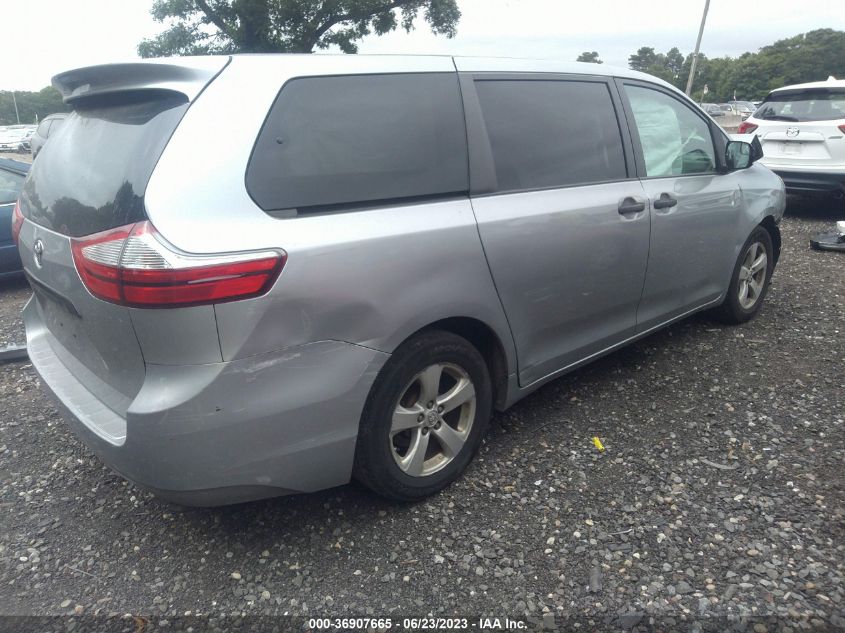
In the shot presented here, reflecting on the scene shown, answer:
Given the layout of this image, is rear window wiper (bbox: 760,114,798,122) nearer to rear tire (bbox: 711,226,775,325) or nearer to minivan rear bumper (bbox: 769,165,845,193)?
minivan rear bumper (bbox: 769,165,845,193)

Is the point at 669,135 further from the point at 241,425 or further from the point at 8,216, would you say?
the point at 8,216

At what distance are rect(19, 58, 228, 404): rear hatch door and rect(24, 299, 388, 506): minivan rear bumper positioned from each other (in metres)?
0.14

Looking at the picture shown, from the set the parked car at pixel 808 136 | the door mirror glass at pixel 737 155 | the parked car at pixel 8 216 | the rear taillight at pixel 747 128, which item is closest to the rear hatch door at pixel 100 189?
the door mirror glass at pixel 737 155


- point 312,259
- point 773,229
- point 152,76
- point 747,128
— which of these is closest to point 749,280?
point 773,229

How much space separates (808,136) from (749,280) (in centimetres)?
495

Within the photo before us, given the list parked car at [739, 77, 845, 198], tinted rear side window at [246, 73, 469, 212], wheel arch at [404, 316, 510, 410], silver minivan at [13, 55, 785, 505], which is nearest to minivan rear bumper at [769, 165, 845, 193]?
parked car at [739, 77, 845, 198]

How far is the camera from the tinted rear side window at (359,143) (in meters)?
2.20

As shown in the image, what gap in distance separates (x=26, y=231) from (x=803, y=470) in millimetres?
3507

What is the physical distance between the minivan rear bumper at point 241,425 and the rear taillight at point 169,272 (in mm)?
223

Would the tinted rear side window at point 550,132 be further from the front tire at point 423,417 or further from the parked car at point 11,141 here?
the parked car at point 11,141

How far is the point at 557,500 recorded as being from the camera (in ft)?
9.17

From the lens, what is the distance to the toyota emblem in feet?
8.32

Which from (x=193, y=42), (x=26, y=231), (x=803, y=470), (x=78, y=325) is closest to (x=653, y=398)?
(x=803, y=470)

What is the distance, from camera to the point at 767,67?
7188 centimetres
